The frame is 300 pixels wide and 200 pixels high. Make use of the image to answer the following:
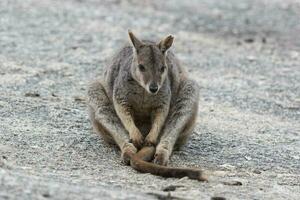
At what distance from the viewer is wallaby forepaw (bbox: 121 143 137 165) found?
7988mm

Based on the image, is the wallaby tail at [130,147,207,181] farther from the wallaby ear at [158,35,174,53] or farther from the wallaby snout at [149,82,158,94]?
the wallaby ear at [158,35,174,53]

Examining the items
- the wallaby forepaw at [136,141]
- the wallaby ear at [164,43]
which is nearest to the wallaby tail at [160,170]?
the wallaby forepaw at [136,141]

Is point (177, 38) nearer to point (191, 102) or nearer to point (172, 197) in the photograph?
point (191, 102)

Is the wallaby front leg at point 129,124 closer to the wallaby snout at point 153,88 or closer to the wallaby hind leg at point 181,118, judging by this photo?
the wallaby hind leg at point 181,118

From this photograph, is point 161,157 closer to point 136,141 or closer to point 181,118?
point 136,141

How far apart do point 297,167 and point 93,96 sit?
218 centimetres

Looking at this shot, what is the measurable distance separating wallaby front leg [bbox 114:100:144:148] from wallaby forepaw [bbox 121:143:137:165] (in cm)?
10

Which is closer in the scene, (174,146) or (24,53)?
(174,146)

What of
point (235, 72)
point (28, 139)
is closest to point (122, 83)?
point (28, 139)

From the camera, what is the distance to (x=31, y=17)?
16281 mm

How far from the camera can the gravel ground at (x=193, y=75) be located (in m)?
7.31

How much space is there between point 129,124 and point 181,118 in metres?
0.56

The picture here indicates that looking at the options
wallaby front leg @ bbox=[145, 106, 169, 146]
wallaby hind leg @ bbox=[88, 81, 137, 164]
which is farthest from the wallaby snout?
wallaby hind leg @ bbox=[88, 81, 137, 164]

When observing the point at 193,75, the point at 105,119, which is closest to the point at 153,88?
the point at 105,119
